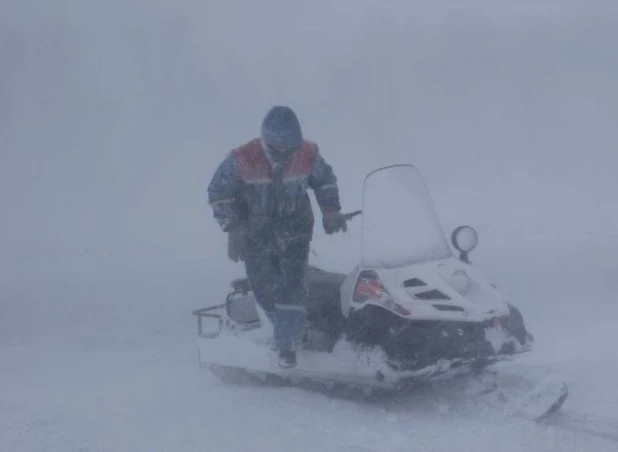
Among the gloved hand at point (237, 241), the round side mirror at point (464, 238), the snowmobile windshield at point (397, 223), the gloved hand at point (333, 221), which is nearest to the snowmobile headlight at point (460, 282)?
the snowmobile windshield at point (397, 223)

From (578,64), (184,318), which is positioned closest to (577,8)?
(578,64)

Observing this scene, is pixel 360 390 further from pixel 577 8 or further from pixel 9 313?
pixel 577 8

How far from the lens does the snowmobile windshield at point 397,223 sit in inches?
208

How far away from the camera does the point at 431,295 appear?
502 cm

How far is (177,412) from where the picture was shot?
5195 mm

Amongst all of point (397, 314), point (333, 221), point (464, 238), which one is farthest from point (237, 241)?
point (464, 238)

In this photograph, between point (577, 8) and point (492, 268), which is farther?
point (577, 8)

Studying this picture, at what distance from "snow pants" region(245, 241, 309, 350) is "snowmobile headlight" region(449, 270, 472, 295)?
0.98m

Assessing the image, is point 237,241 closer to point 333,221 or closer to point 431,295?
point 333,221

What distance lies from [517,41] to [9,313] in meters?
15.2

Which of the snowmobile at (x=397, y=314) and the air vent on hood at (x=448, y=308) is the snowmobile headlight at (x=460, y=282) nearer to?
the snowmobile at (x=397, y=314)

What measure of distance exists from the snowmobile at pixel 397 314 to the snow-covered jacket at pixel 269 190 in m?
0.36

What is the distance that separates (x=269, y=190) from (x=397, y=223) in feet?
2.84

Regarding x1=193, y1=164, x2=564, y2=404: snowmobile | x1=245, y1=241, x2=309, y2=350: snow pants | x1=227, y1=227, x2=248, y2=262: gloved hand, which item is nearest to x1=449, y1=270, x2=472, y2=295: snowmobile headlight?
x1=193, y1=164, x2=564, y2=404: snowmobile
